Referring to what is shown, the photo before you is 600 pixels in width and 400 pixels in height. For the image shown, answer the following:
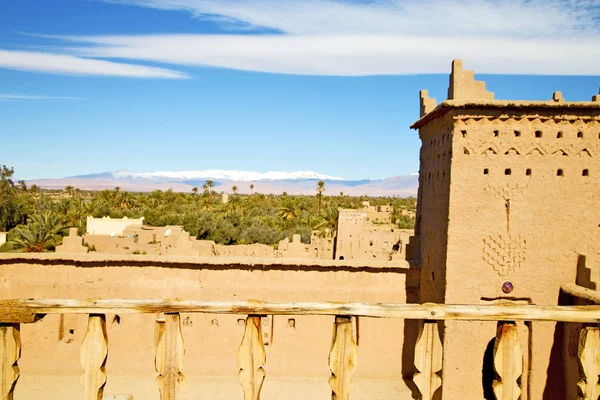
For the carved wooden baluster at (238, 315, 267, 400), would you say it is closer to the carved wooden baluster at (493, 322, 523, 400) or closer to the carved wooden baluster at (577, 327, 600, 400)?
the carved wooden baluster at (493, 322, 523, 400)

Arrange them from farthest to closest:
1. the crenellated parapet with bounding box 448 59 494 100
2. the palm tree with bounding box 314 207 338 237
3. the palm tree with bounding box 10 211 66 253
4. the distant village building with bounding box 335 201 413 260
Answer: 1. the palm tree with bounding box 314 207 338 237
2. the palm tree with bounding box 10 211 66 253
3. the distant village building with bounding box 335 201 413 260
4. the crenellated parapet with bounding box 448 59 494 100

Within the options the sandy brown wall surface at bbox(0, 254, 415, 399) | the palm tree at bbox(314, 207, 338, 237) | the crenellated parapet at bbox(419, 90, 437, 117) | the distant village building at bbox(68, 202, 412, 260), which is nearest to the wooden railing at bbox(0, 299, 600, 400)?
the sandy brown wall surface at bbox(0, 254, 415, 399)

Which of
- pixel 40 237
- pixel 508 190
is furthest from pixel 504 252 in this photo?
pixel 40 237

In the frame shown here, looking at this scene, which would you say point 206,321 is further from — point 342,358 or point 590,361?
point 590,361

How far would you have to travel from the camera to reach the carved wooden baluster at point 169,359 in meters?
2.59

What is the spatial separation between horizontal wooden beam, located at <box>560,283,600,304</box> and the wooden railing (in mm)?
5855

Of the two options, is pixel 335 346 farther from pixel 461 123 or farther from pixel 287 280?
pixel 287 280

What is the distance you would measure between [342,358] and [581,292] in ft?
23.9

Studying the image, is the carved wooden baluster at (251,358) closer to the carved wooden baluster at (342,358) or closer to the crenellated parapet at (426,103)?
the carved wooden baluster at (342,358)

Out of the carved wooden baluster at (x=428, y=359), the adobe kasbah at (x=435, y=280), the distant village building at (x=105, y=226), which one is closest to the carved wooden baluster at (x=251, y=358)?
the carved wooden baluster at (x=428, y=359)

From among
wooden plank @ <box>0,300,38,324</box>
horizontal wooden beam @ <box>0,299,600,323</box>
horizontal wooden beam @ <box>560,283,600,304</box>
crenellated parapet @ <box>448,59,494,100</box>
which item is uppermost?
crenellated parapet @ <box>448,59,494,100</box>

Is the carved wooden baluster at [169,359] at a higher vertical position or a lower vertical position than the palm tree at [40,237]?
higher

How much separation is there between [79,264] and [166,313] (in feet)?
29.8

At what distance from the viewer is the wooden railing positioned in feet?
8.17
